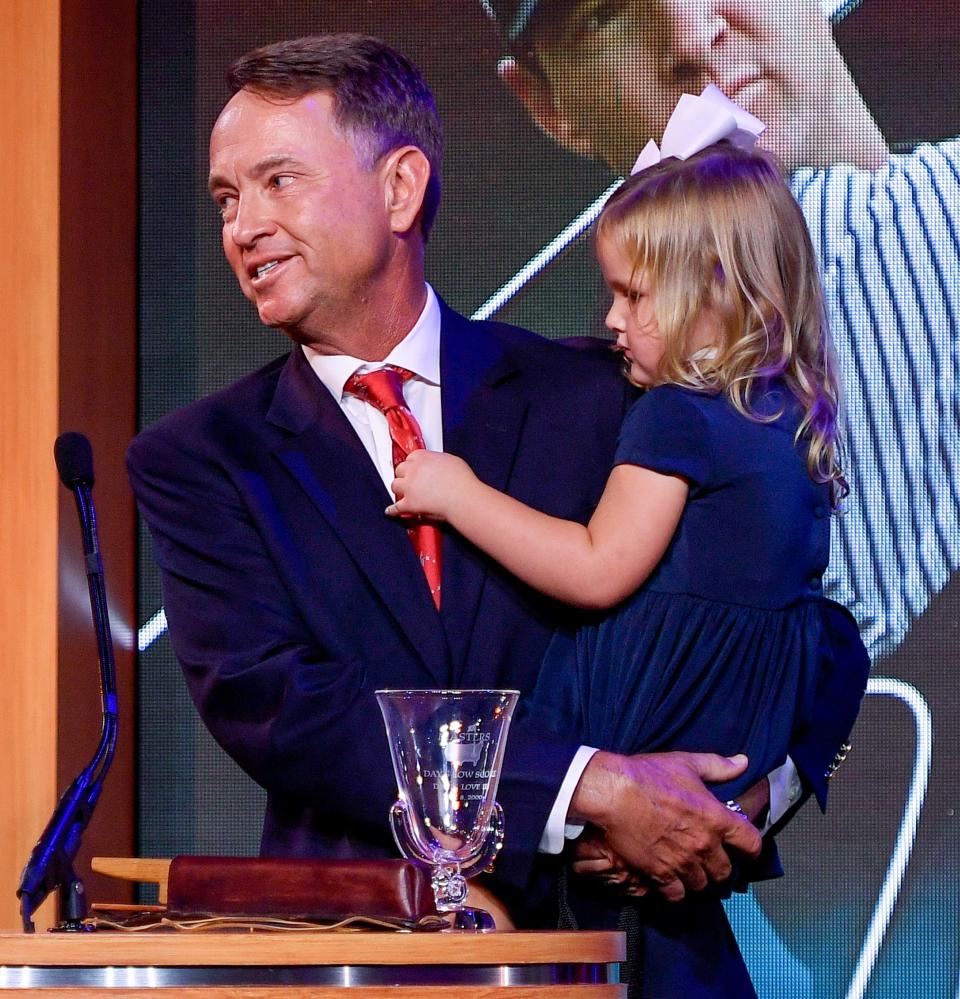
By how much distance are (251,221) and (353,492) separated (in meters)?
0.38

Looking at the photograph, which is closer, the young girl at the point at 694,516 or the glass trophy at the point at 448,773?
the glass trophy at the point at 448,773

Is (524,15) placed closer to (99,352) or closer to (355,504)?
(99,352)

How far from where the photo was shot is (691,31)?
3.33m

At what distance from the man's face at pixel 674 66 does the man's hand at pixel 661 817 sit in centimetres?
180

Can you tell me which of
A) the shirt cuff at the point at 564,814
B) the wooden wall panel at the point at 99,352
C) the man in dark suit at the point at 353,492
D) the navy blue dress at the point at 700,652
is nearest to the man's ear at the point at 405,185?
the man in dark suit at the point at 353,492

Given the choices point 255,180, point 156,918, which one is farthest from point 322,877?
point 255,180

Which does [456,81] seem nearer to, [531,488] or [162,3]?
[162,3]

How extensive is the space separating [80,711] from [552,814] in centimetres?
169

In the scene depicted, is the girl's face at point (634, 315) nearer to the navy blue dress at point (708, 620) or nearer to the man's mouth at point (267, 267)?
the navy blue dress at point (708, 620)

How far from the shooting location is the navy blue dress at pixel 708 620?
6.27 ft

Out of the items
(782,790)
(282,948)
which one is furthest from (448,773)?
(782,790)

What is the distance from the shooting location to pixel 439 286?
337 cm

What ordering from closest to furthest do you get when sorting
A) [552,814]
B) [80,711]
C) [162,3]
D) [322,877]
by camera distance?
[322,877] < [552,814] < [80,711] < [162,3]

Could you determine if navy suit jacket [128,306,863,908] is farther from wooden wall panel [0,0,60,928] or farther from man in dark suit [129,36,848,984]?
wooden wall panel [0,0,60,928]
